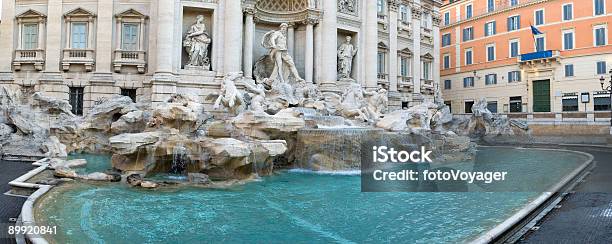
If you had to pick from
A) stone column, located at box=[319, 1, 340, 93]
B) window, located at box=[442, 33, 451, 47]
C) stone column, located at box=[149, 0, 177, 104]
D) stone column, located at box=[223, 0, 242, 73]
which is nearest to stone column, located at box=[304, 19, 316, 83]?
stone column, located at box=[319, 1, 340, 93]

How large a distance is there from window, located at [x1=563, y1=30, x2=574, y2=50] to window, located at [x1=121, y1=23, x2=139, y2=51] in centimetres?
3145

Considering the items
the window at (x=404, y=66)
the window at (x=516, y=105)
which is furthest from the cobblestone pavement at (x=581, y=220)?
the window at (x=516, y=105)

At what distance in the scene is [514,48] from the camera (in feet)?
122

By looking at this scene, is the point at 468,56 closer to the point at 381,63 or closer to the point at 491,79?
the point at 491,79

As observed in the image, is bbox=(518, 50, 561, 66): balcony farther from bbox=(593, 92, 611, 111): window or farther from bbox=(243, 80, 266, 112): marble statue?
bbox=(243, 80, 266, 112): marble statue

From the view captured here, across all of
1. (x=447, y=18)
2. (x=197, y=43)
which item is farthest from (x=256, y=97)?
(x=447, y=18)

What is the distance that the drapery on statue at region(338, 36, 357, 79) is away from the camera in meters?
25.0

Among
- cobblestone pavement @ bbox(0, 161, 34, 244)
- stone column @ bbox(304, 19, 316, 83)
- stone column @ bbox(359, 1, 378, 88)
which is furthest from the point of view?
stone column @ bbox(359, 1, 378, 88)

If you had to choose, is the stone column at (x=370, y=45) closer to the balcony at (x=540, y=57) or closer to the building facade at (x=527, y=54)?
the building facade at (x=527, y=54)

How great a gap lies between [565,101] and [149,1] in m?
31.3

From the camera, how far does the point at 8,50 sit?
21.3 metres

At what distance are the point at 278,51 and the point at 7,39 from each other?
13.3 m

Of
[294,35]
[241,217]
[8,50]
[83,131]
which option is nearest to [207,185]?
[241,217]

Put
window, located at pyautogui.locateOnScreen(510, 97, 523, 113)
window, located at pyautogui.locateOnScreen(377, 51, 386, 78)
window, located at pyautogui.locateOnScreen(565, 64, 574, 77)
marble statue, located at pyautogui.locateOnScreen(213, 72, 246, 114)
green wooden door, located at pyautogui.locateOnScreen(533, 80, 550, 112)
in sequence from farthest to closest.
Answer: window, located at pyautogui.locateOnScreen(510, 97, 523, 113) → green wooden door, located at pyautogui.locateOnScreen(533, 80, 550, 112) → window, located at pyautogui.locateOnScreen(565, 64, 574, 77) → window, located at pyautogui.locateOnScreen(377, 51, 386, 78) → marble statue, located at pyautogui.locateOnScreen(213, 72, 246, 114)
